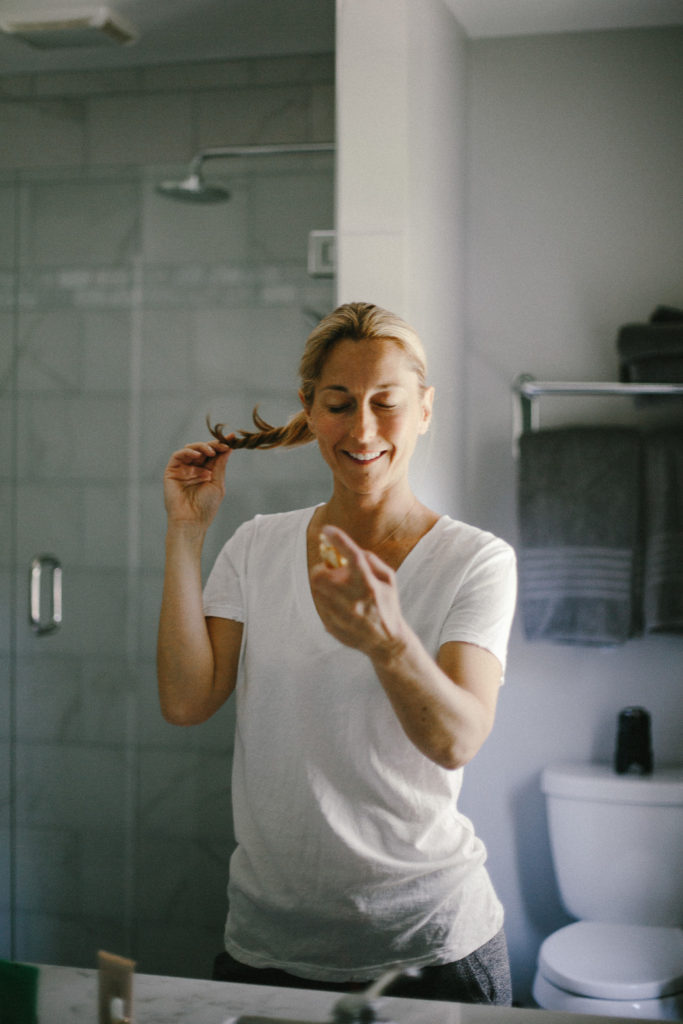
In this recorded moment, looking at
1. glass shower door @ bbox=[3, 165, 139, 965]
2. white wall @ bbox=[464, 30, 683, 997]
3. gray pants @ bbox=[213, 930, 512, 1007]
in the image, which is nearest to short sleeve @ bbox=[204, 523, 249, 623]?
gray pants @ bbox=[213, 930, 512, 1007]

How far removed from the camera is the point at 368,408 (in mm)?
949

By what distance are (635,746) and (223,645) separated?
1.13 m

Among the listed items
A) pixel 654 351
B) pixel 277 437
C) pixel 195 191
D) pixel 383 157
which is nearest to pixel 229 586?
pixel 277 437

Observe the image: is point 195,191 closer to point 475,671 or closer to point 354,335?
point 354,335

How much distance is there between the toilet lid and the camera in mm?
1460

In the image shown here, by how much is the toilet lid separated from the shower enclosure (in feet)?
2.10

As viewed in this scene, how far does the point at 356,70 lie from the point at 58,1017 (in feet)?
4.20

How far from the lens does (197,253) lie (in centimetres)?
170

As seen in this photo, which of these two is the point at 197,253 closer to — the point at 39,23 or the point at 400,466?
the point at 39,23

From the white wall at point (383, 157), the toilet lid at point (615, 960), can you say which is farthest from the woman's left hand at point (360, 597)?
the toilet lid at point (615, 960)

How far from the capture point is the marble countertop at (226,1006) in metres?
0.84

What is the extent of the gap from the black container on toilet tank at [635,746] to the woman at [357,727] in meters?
0.91

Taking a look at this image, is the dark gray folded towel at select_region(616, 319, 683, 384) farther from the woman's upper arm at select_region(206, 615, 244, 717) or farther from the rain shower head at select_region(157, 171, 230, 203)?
the woman's upper arm at select_region(206, 615, 244, 717)

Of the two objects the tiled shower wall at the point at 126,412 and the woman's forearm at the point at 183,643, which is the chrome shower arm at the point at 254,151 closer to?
the tiled shower wall at the point at 126,412
